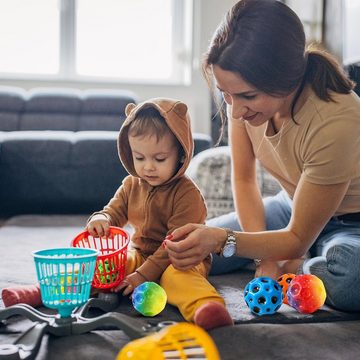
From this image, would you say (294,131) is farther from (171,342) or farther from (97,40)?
(97,40)

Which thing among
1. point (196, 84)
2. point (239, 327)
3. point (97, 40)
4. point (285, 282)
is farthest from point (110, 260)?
point (97, 40)

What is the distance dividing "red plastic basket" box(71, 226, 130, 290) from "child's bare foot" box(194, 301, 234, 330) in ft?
0.82

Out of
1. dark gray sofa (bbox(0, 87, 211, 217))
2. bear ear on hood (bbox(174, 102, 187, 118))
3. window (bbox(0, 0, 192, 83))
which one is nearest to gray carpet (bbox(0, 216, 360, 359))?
bear ear on hood (bbox(174, 102, 187, 118))

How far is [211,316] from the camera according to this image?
119 cm

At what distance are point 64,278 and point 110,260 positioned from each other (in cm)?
28

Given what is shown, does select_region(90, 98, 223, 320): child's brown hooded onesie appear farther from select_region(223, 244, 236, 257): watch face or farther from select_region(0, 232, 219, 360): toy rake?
select_region(0, 232, 219, 360): toy rake

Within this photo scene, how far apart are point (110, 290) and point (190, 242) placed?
0.30 m

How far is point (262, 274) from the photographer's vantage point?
5.08ft

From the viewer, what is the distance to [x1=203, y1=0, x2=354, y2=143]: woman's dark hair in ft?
4.10

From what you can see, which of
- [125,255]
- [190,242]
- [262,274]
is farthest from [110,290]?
[262,274]

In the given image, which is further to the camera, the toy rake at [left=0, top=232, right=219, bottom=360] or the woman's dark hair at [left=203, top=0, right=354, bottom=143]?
the woman's dark hair at [left=203, top=0, right=354, bottom=143]

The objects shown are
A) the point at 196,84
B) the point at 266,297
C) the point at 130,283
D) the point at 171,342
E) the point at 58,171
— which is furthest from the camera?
the point at 196,84

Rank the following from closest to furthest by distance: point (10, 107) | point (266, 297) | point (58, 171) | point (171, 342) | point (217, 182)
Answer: point (171, 342)
point (266, 297)
point (217, 182)
point (58, 171)
point (10, 107)

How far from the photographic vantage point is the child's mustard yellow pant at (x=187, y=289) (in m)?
1.29
